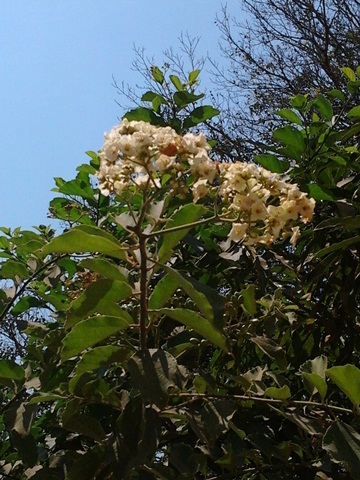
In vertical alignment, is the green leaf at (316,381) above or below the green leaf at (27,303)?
below

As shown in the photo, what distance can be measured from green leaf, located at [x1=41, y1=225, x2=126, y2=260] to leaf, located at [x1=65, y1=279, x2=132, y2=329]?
0.04 meters

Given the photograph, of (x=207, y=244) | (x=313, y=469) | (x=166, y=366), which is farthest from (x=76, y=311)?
(x=207, y=244)

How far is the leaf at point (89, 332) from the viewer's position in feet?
3.36

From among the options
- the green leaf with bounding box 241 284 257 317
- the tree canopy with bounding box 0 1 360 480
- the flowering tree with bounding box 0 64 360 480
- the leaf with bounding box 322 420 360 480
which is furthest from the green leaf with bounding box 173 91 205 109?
the leaf with bounding box 322 420 360 480

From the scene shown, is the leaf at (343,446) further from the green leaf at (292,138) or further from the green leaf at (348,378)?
the green leaf at (292,138)

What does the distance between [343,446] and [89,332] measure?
390 millimetres

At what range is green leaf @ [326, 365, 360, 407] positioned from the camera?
1.05 metres

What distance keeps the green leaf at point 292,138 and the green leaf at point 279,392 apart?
783 millimetres

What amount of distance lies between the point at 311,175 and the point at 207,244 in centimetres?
33

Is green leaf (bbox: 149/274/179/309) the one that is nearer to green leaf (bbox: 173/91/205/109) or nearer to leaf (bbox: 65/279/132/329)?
leaf (bbox: 65/279/132/329)

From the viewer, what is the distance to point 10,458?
1.59 meters

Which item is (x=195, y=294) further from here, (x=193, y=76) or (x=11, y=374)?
(x=193, y=76)

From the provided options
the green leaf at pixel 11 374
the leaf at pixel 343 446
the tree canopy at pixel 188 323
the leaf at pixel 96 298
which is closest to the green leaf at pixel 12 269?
the tree canopy at pixel 188 323

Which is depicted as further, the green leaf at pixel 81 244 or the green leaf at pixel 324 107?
the green leaf at pixel 324 107
